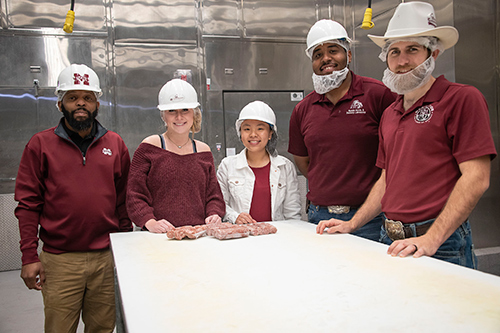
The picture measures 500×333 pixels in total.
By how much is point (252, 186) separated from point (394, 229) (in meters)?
1.05

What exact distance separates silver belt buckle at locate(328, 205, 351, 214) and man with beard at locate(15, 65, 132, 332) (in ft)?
4.22

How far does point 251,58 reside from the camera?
5.77 m

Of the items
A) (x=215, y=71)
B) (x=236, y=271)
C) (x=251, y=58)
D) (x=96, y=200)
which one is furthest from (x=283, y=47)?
(x=236, y=271)

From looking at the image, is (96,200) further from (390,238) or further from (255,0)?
(255,0)

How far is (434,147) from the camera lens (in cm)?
181

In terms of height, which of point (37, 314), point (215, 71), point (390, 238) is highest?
point (215, 71)

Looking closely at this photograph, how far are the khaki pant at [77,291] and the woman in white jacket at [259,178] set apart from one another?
0.80 meters

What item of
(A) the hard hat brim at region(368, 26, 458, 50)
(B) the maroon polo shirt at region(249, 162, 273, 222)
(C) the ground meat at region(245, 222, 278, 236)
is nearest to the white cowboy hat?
(A) the hard hat brim at region(368, 26, 458, 50)

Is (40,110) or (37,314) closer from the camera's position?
(37,314)

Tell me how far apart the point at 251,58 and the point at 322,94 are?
334cm

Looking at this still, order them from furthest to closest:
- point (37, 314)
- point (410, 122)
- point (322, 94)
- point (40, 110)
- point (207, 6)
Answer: point (207, 6), point (40, 110), point (37, 314), point (322, 94), point (410, 122)

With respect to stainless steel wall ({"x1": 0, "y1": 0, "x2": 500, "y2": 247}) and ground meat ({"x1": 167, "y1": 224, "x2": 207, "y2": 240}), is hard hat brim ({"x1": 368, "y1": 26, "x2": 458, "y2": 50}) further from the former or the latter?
stainless steel wall ({"x1": 0, "y1": 0, "x2": 500, "y2": 247})

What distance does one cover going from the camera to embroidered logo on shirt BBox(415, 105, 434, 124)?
1.84 metres

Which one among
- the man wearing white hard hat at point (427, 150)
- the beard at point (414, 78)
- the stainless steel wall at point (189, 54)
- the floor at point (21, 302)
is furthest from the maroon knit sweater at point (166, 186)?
the stainless steel wall at point (189, 54)
